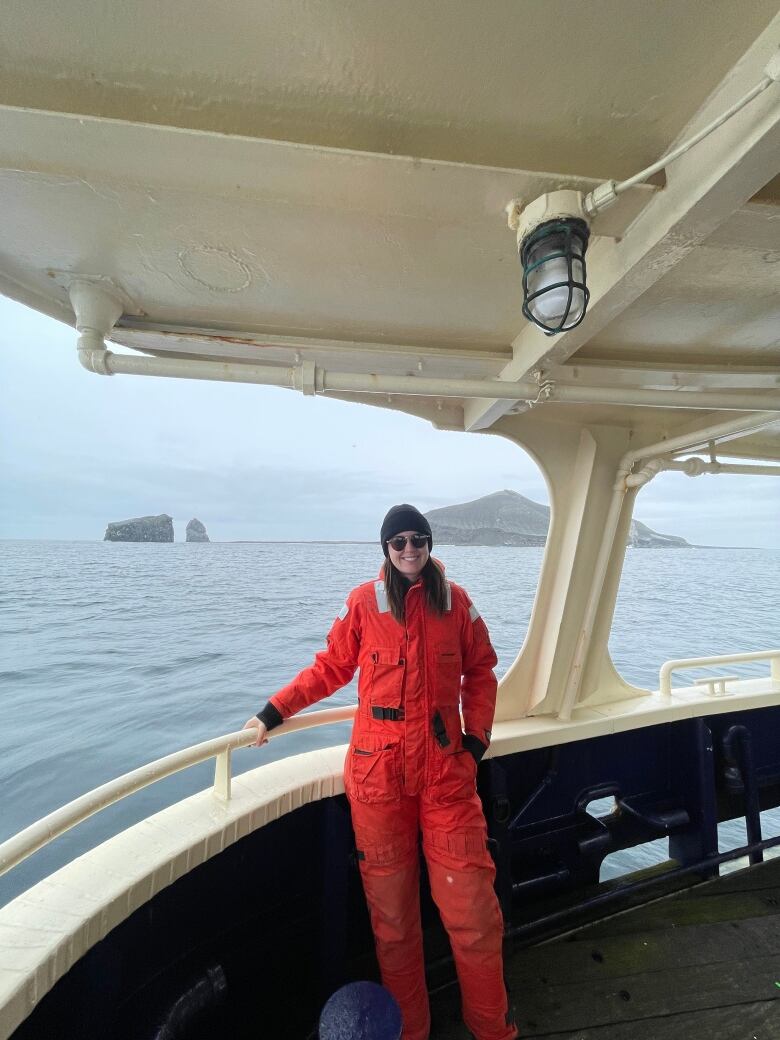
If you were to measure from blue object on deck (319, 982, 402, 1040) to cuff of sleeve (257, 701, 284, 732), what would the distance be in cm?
76

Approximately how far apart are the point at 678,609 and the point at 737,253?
1472cm

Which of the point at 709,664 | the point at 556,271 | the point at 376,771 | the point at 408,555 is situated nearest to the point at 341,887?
the point at 376,771

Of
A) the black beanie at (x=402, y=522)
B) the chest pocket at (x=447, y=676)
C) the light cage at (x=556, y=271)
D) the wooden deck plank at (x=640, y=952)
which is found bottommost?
the wooden deck plank at (x=640, y=952)

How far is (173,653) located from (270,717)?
6.53 m

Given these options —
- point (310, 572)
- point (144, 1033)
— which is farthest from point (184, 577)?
point (144, 1033)

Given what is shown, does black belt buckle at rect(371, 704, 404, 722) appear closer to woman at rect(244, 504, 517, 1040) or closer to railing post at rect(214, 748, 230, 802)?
woman at rect(244, 504, 517, 1040)

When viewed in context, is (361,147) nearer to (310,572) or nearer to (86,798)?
(86,798)

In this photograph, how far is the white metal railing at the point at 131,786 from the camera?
993 millimetres

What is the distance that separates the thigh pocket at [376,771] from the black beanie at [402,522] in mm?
650

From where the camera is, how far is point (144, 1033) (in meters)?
1.35

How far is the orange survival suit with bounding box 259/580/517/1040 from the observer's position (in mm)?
1535

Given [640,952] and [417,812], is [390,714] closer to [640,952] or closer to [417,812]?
[417,812]

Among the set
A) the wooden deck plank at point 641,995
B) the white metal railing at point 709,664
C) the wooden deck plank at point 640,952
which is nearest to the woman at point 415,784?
the wooden deck plank at point 641,995

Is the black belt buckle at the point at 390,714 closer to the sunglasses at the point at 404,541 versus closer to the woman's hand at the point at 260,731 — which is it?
the woman's hand at the point at 260,731
